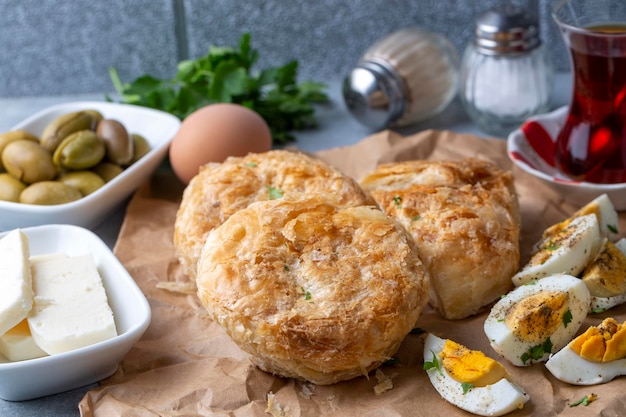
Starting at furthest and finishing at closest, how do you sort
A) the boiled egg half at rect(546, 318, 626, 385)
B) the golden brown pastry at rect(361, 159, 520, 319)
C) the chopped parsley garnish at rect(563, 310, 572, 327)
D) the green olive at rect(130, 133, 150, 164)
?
the green olive at rect(130, 133, 150, 164) < the golden brown pastry at rect(361, 159, 520, 319) < the chopped parsley garnish at rect(563, 310, 572, 327) < the boiled egg half at rect(546, 318, 626, 385)

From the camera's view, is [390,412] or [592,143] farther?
[592,143]

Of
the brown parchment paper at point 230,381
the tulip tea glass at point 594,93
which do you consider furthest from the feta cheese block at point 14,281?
the tulip tea glass at point 594,93

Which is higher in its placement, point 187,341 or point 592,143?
point 592,143

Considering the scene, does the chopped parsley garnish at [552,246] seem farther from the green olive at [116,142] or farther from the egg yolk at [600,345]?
the green olive at [116,142]

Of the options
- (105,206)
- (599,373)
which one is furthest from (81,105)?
(599,373)

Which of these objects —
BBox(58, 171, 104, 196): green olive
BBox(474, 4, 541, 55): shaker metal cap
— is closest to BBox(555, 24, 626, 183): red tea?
BBox(474, 4, 541, 55): shaker metal cap

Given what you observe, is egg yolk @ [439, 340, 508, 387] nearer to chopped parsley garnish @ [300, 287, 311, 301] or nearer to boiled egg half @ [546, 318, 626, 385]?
boiled egg half @ [546, 318, 626, 385]

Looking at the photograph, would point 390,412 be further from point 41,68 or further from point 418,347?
point 41,68
